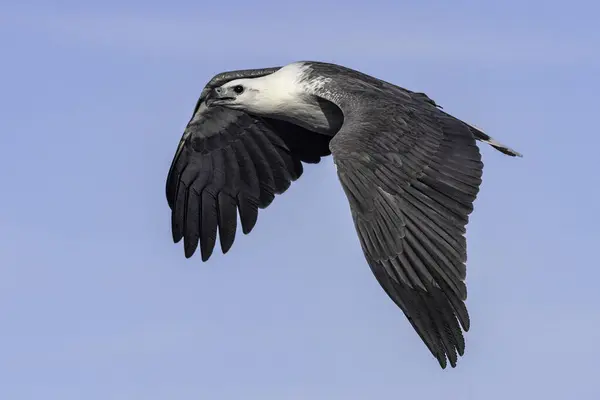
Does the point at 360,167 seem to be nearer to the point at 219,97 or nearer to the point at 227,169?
the point at 219,97

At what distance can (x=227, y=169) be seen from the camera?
54.7 feet

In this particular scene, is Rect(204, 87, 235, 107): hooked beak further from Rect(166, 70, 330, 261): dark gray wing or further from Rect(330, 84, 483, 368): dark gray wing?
Rect(330, 84, 483, 368): dark gray wing

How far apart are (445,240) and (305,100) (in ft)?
11.4

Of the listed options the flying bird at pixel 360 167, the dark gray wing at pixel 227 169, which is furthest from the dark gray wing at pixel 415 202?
the dark gray wing at pixel 227 169

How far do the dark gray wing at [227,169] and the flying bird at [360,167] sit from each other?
0.01 metres

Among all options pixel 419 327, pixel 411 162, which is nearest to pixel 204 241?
pixel 411 162

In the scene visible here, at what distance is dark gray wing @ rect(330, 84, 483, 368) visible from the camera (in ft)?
39.6

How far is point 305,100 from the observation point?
15.4 meters

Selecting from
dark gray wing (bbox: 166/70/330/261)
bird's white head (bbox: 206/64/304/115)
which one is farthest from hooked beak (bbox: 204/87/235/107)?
dark gray wing (bbox: 166/70/330/261)

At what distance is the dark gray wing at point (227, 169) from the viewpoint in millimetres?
16406

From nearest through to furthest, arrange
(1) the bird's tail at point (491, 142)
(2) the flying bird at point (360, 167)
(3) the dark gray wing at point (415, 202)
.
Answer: (3) the dark gray wing at point (415, 202), (2) the flying bird at point (360, 167), (1) the bird's tail at point (491, 142)

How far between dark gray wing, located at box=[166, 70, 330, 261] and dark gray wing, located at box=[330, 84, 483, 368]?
2.41 metres

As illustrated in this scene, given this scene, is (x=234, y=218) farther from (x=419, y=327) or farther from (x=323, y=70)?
(x=419, y=327)

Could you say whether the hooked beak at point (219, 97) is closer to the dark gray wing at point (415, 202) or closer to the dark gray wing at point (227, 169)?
the dark gray wing at point (227, 169)
